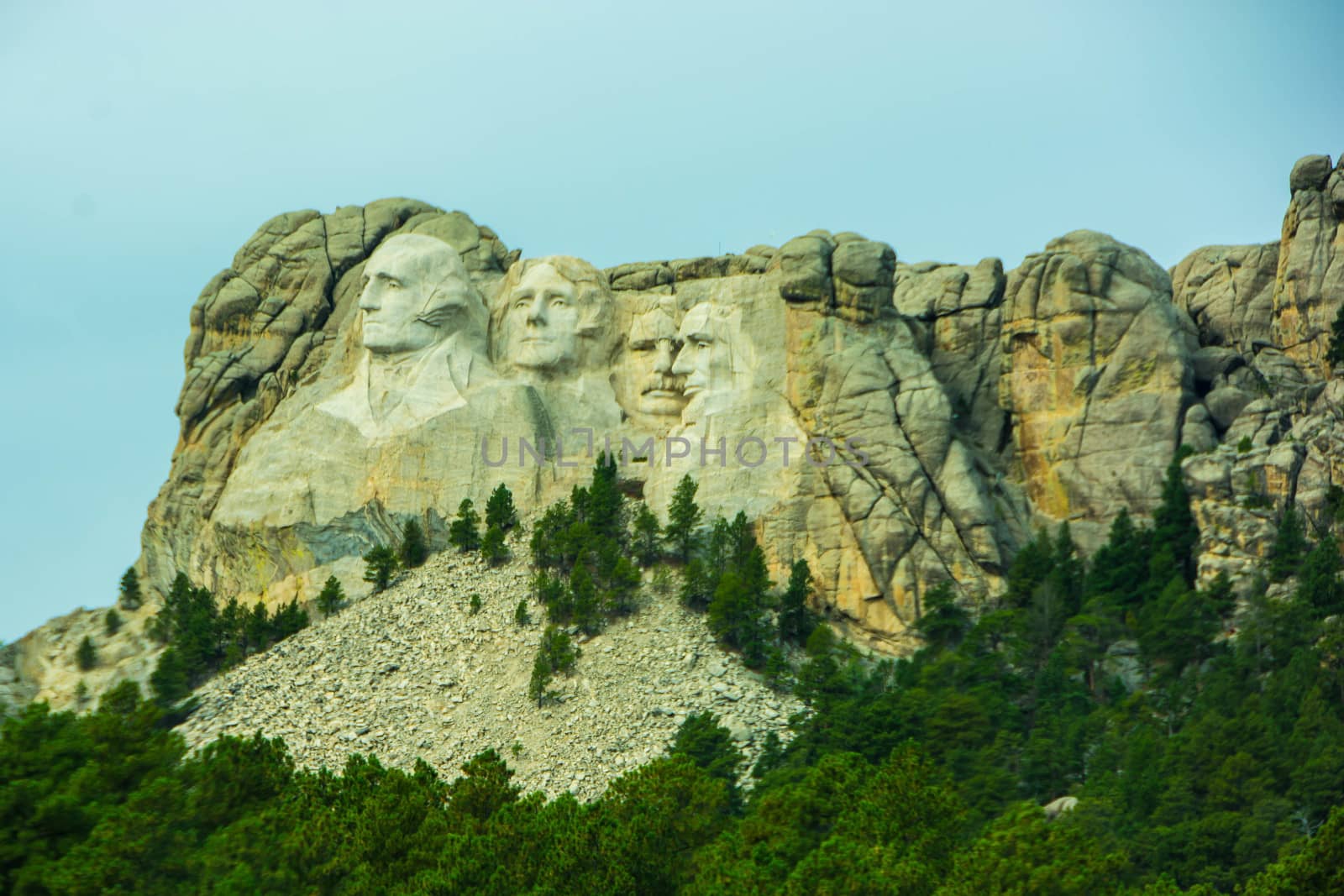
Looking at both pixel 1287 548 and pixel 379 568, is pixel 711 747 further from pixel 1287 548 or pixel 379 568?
pixel 1287 548

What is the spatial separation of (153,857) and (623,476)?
33784 mm

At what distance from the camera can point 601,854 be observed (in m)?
57.1

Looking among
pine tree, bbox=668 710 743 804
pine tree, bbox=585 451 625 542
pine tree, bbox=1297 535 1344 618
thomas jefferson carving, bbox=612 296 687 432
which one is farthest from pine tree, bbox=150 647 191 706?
pine tree, bbox=1297 535 1344 618

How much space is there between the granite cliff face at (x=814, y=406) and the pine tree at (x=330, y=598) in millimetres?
958

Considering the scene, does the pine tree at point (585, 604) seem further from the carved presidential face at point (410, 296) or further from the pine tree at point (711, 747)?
the carved presidential face at point (410, 296)

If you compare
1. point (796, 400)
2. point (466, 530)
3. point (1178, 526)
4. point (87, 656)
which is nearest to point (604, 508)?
point (466, 530)

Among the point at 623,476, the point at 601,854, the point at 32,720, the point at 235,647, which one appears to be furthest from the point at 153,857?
the point at 623,476

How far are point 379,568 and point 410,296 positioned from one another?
1014cm

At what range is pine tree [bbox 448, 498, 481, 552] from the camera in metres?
82.4

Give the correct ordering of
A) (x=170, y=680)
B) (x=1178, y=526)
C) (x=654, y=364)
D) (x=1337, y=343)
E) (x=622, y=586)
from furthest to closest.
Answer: (x=654, y=364)
(x=1337, y=343)
(x=622, y=586)
(x=1178, y=526)
(x=170, y=680)

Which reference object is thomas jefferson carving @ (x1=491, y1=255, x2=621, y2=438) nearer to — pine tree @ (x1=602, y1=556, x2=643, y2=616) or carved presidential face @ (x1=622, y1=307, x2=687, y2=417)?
carved presidential face @ (x1=622, y1=307, x2=687, y2=417)

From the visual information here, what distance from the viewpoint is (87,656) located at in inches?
3322

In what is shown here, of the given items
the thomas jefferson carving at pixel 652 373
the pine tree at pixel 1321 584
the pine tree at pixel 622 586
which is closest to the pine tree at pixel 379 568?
the pine tree at pixel 622 586

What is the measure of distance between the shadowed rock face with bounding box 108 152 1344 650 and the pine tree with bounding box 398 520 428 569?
63 centimetres
